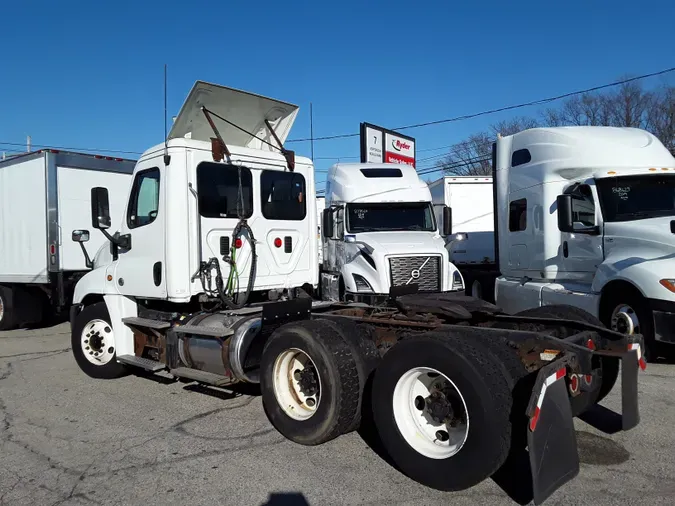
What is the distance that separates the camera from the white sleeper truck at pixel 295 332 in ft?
12.1

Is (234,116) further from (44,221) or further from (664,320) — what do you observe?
(664,320)

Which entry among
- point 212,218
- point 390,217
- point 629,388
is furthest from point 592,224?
point 212,218

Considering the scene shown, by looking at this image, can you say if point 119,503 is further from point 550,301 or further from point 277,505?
point 550,301

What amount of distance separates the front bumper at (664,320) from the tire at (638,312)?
0.27 ft

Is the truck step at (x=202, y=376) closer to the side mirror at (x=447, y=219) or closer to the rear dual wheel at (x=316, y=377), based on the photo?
the rear dual wheel at (x=316, y=377)

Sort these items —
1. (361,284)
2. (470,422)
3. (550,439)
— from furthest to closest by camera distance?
1. (361,284)
2. (470,422)
3. (550,439)

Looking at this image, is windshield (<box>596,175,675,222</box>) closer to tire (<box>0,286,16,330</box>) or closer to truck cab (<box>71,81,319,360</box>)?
truck cab (<box>71,81,319,360</box>)

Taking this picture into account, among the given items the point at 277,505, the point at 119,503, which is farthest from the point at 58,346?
the point at 277,505

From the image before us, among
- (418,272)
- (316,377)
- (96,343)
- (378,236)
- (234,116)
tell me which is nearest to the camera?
(316,377)

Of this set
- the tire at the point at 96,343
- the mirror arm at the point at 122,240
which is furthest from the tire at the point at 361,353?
the tire at the point at 96,343

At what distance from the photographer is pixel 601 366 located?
4699 mm

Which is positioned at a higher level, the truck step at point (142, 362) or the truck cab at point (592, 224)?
the truck cab at point (592, 224)

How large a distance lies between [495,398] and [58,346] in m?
9.02

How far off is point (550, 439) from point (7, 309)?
37.8 feet
